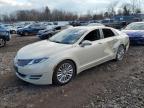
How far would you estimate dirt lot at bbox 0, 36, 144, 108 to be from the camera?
192 inches

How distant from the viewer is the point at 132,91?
550cm

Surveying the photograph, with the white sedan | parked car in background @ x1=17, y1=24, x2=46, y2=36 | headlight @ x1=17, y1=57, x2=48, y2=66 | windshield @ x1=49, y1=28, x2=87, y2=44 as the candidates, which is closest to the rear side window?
the white sedan

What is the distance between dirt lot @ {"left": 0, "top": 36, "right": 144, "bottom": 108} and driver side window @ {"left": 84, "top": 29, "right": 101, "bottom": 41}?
3.42 ft

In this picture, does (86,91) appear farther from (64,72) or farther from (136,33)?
(136,33)

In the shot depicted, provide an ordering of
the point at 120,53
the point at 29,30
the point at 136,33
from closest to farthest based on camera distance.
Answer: the point at 120,53 → the point at 136,33 → the point at 29,30

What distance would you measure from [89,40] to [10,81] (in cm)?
264

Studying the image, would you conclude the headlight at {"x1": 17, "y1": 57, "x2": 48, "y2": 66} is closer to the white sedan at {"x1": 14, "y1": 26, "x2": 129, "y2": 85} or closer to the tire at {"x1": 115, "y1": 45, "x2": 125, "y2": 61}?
the white sedan at {"x1": 14, "y1": 26, "x2": 129, "y2": 85}

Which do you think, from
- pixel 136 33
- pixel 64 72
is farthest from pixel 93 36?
pixel 136 33

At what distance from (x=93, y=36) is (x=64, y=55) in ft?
5.32

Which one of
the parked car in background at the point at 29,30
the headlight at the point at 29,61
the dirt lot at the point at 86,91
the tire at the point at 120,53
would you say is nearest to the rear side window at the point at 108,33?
the tire at the point at 120,53

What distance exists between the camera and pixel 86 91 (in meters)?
5.54

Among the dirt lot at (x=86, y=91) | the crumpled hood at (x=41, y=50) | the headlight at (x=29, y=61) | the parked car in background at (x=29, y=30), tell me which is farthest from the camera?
the parked car in background at (x=29, y=30)

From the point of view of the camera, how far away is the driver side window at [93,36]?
6.88 meters

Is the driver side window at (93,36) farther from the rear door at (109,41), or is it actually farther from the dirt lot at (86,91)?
the dirt lot at (86,91)
